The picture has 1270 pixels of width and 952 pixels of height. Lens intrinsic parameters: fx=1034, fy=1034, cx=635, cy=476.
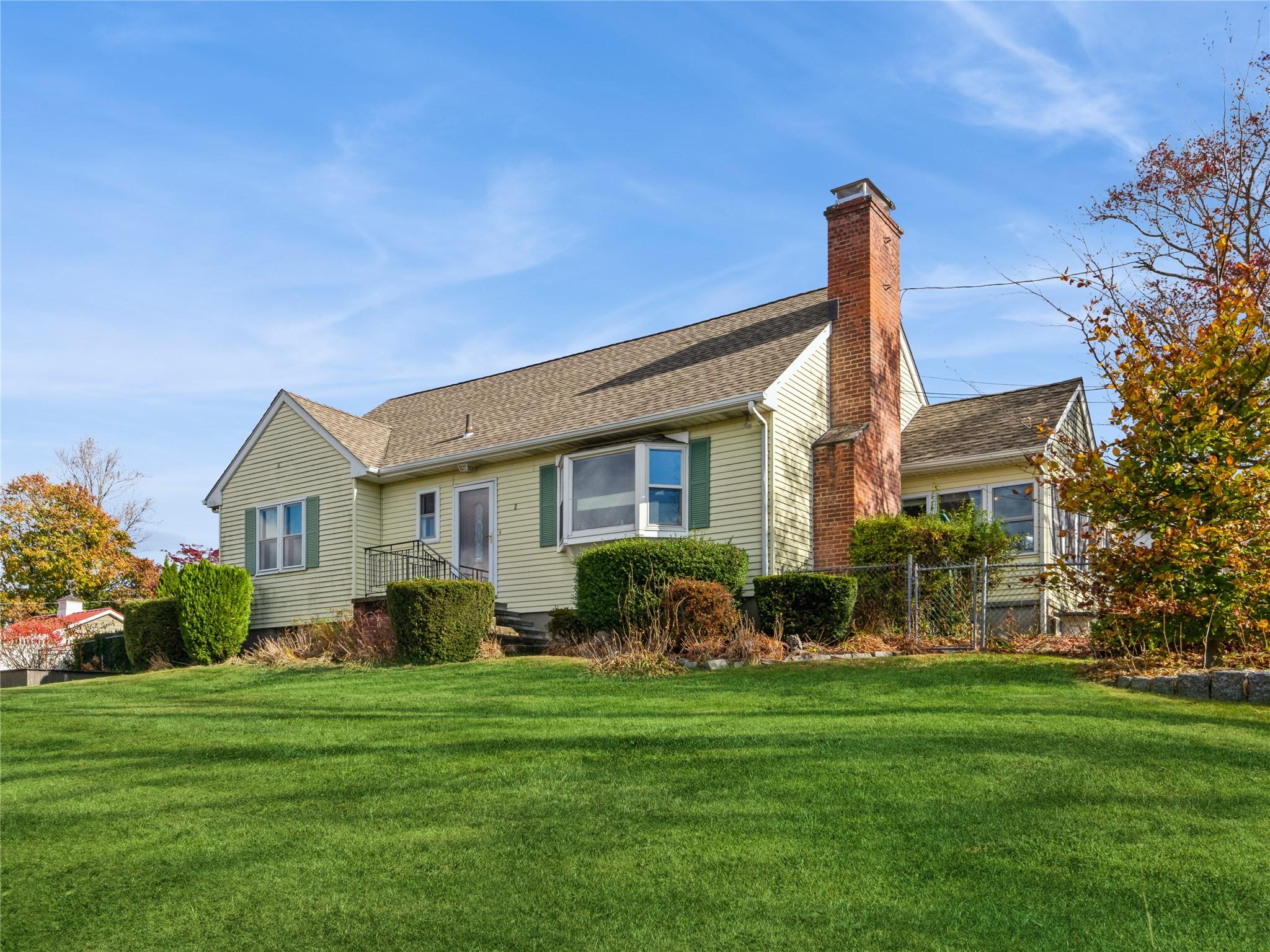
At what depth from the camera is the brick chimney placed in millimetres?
15984

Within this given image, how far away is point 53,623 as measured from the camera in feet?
86.6

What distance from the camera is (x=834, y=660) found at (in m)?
11.7

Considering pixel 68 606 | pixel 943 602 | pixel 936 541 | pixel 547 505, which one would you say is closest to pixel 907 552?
pixel 936 541

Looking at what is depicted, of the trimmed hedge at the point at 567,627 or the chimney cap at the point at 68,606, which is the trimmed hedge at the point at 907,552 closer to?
the trimmed hedge at the point at 567,627

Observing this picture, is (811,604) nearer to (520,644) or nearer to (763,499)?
(763,499)

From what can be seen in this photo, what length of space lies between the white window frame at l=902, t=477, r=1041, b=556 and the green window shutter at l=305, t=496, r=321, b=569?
1093 centimetres

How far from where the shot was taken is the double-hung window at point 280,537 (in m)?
20.3

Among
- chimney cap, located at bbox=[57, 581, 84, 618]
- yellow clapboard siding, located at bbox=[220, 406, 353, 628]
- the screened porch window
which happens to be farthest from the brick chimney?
chimney cap, located at bbox=[57, 581, 84, 618]

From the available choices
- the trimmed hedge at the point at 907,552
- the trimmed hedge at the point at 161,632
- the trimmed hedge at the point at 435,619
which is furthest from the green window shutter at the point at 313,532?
the trimmed hedge at the point at 907,552

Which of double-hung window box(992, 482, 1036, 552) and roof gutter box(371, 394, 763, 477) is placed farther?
double-hung window box(992, 482, 1036, 552)

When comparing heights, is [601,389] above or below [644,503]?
above

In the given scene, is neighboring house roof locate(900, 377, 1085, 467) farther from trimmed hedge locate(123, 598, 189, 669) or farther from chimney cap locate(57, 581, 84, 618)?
chimney cap locate(57, 581, 84, 618)

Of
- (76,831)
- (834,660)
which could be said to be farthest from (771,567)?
(76,831)

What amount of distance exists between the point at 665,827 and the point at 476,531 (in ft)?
43.2
